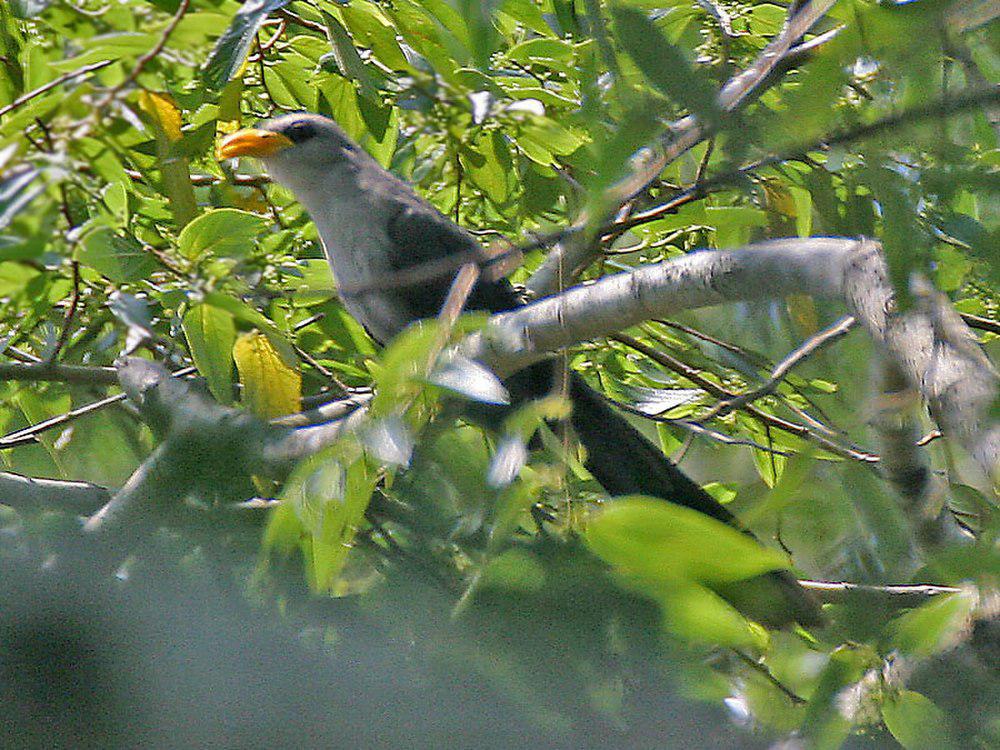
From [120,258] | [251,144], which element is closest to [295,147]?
[251,144]

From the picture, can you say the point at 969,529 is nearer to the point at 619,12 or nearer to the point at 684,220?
→ the point at 619,12

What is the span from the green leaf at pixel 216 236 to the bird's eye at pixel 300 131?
4.29 ft

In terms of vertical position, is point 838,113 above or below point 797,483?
above

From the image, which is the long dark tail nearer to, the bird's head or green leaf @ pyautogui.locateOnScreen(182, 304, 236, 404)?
green leaf @ pyautogui.locateOnScreen(182, 304, 236, 404)

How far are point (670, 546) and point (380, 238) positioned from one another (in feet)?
7.16

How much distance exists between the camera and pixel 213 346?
143 cm

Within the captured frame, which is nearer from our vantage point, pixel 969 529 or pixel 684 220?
pixel 969 529

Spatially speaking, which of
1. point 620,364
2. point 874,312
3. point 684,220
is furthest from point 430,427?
point 620,364

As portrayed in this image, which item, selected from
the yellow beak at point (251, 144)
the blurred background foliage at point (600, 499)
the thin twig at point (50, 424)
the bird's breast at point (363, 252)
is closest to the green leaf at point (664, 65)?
the blurred background foliage at point (600, 499)

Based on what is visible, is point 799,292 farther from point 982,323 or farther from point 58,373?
point 58,373

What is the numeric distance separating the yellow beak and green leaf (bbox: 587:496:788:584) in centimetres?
173

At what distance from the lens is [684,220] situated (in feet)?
6.03

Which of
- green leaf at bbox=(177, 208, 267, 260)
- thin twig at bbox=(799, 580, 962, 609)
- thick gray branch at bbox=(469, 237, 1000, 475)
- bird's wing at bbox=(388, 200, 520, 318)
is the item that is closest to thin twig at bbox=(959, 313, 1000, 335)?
thick gray branch at bbox=(469, 237, 1000, 475)

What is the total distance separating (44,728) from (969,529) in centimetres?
79
